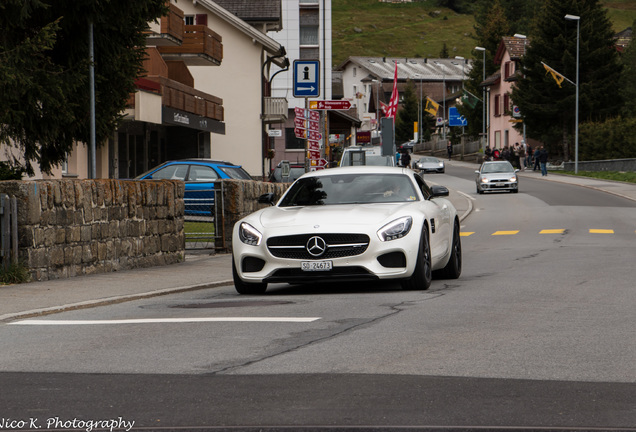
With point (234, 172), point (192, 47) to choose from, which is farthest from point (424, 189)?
point (192, 47)

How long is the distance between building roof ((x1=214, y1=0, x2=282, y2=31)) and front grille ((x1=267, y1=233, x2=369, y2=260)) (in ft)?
156

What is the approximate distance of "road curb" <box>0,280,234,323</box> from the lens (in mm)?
10727

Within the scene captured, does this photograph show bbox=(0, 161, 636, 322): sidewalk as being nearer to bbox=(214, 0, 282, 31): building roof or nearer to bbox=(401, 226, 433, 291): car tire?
bbox=(401, 226, 433, 291): car tire

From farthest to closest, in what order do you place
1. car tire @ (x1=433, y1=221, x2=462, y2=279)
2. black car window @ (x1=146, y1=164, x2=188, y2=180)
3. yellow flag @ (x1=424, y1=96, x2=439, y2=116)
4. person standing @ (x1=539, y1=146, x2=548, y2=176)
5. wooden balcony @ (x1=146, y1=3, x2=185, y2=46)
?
yellow flag @ (x1=424, y1=96, x2=439, y2=116)
person standing @ (x1=539, y1=146, x2=548, y2=176)
wooden balcony @ (x1=146, y1=3, x2=185, y2=46)
black car window @ (x1=146, y1=164, x2=188, y2=180)
car tire @ (x1=433, y1=221, x2=462, y2=279)

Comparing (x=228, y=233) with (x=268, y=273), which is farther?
(x=228, y=233)

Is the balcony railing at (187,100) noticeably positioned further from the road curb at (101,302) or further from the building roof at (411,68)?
the building roof at (411,68)

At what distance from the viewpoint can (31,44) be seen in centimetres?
1666

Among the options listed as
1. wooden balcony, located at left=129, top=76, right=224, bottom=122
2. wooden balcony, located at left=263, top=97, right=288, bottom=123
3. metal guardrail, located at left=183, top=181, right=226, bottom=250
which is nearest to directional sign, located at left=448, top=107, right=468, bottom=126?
wooden balcony, located at left=263, top=97, right=288, bottom=123

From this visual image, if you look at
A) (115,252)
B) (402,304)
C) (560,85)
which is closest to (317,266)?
(402,304)

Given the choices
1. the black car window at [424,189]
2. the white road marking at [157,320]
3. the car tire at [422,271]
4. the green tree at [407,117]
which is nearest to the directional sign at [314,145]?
the black car window at [424,189]

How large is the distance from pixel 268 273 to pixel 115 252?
191 inches

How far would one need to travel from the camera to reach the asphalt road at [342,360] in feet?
18.5

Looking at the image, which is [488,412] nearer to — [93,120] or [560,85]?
[93,120]

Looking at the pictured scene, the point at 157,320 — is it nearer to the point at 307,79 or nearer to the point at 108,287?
the point at 108,287
